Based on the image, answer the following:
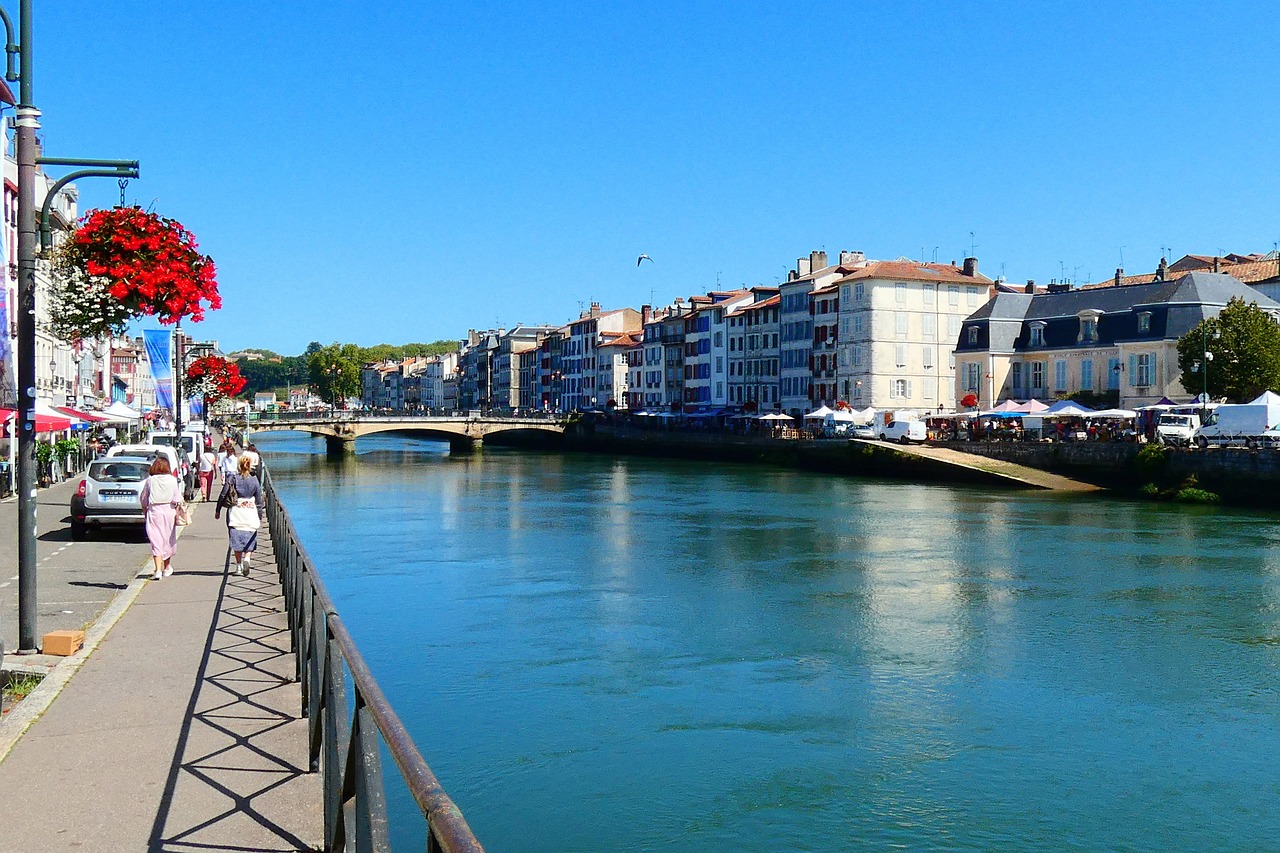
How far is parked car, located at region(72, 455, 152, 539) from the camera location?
74.1 feet

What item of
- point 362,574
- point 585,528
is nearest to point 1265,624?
point 362,574

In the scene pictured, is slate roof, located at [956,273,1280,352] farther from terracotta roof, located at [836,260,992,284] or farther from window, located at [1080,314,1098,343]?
terracotta roof, located at [836,260,992,284]

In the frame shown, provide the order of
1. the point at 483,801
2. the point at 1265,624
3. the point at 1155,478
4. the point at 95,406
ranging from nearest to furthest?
1. the point at 483,801
2. the point at 1265,624
3. the point at 1155,478
4. the point at 95,406

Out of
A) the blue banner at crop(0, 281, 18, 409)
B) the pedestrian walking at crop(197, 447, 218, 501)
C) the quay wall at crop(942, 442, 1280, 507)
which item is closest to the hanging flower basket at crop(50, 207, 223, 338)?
the blue banner at crop(0, 281, 18, 409)

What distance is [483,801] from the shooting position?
1182cm

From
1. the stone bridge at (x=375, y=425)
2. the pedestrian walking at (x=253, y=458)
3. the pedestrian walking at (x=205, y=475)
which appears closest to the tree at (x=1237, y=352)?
the pedestrian walking at (x=205, y=475)

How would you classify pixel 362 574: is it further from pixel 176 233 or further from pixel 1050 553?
pixel 1050 553

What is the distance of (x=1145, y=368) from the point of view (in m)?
61.7

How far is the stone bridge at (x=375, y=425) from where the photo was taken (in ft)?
312

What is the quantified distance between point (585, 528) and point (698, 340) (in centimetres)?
6979

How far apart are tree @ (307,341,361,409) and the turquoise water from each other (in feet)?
501

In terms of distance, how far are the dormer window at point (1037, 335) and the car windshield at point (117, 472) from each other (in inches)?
2205

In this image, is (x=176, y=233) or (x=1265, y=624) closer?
(x=176, y=233)

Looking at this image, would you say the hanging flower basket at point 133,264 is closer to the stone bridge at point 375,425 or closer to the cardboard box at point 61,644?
the cardboard box at point 61,644
